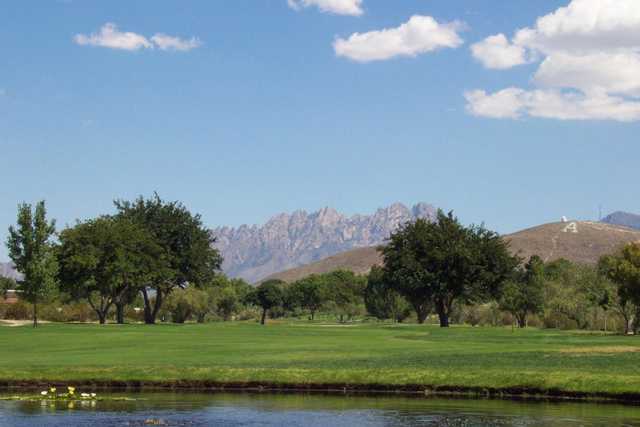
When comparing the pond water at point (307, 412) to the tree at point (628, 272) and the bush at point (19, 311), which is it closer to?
the tree at point (628, 272)

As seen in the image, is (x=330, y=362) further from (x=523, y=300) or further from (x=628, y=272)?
(x=523, y=300)

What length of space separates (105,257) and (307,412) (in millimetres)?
69559

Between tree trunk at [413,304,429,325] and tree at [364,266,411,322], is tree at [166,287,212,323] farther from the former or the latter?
tree trunk at [413,304,429,325]

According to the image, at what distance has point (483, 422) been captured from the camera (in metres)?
29.5

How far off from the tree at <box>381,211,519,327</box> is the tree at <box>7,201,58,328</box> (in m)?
36.8

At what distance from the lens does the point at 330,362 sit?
45.2 meters

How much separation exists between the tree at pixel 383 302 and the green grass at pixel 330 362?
308 feet

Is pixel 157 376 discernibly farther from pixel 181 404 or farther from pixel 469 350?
pixel 469 350

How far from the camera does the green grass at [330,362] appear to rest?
38375mm

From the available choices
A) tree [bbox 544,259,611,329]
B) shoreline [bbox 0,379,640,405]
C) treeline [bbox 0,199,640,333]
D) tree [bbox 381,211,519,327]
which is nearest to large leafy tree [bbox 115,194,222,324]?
treeline [bbox 0,199,640,333]

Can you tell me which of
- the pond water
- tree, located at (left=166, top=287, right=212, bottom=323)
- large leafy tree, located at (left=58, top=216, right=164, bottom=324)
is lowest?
the pond water

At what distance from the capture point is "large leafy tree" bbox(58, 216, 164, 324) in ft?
318

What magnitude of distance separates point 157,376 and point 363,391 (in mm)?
8575

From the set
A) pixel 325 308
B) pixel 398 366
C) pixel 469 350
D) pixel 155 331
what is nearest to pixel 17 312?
pixel 155 331
